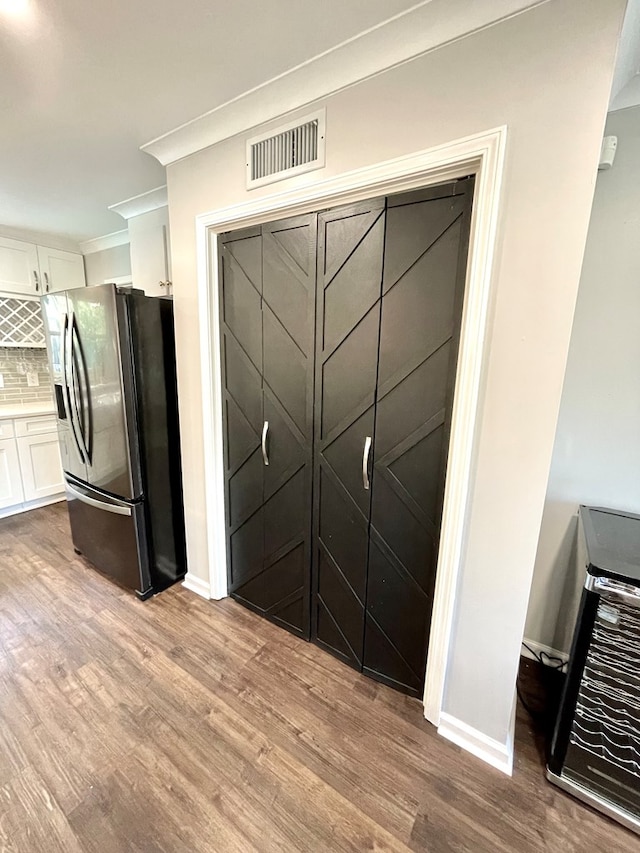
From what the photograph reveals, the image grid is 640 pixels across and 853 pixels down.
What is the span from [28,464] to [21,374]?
99cm

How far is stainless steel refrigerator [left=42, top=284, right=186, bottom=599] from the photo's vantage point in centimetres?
195

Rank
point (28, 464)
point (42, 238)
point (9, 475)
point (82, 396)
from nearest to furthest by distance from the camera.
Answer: point (82, 396), point (9, 475), point (28, 464), point (42, 238)

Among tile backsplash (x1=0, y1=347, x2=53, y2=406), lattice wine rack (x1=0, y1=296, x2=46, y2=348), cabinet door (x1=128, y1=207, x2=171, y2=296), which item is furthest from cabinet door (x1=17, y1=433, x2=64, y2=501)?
cabinet door (x1=128, y1=207, x2=171, y2=296)

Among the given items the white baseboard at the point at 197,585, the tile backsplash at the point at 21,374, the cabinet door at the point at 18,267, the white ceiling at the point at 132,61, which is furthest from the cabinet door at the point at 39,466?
the white ceiling at the point at 132,61

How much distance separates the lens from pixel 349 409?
155 centimetres

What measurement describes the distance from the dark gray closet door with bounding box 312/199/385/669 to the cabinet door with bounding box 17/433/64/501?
3.09 meters

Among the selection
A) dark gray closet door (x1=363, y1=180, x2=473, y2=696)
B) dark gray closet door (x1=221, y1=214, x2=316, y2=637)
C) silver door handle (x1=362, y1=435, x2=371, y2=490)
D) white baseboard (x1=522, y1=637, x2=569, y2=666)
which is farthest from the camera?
white baseboard (x1=522, y1=637, x2=569, y2=666)

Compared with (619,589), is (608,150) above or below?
above

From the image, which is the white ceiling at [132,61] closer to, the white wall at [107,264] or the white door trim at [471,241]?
the white door trim at [471,241]

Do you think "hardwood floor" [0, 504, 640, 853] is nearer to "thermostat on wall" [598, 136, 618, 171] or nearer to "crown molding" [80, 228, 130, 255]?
"thermostat on wall" [598, 136, 618, 171]

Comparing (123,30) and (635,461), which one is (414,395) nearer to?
(635,461)

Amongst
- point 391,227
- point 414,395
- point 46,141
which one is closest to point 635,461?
point 414,395

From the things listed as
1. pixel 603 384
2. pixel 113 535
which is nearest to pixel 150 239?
pixel 113 535

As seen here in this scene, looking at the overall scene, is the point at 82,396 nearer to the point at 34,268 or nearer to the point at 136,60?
the point at 136,60
